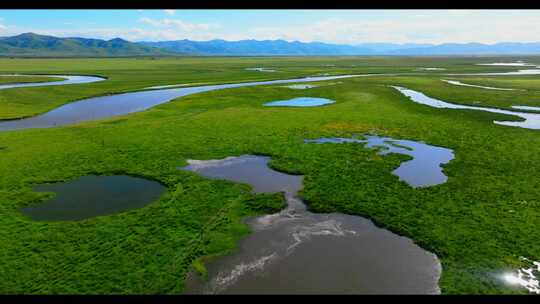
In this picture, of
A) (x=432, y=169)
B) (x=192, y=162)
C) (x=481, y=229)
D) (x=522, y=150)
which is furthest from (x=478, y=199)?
(x=192, y=162)

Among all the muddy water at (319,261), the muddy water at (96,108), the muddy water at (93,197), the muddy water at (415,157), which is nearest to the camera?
the muddy water at (319,261)

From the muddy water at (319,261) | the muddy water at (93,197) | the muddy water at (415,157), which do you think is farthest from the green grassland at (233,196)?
the muddy water at (415,157)

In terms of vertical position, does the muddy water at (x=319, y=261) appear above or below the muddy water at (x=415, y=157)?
below

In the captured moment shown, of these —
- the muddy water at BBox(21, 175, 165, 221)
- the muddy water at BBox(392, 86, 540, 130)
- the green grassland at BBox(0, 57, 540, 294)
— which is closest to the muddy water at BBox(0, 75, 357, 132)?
the green grassland at BBox(0, 57, 540, 294)

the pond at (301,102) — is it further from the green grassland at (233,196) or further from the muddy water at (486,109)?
the muddy water at (486,109)

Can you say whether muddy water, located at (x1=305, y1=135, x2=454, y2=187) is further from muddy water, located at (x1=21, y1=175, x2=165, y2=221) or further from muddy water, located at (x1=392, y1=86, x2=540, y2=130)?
muddy water, located at (x1=21, y1=175, x2=165, y2=221)
